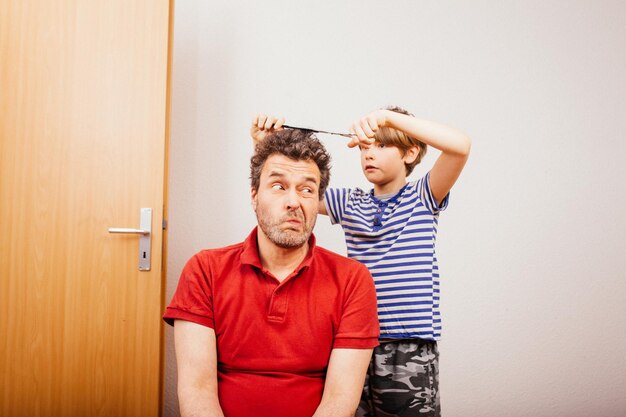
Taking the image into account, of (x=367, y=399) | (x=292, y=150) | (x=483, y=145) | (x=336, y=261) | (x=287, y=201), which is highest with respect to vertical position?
(x=483, y=145)

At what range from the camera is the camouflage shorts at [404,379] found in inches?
50.6

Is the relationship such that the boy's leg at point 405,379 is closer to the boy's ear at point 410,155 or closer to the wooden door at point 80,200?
the boy's ear at point 410,155

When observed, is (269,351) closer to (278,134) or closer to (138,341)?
(278,134)

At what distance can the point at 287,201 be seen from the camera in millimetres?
1202

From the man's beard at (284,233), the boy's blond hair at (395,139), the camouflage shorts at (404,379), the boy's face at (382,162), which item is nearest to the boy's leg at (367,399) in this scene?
the camouflage shorts at (404,379)

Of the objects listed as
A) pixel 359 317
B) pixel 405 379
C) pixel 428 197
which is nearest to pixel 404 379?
pixel 405 379

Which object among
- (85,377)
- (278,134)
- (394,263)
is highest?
(278,134)

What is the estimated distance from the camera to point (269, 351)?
1.12 m

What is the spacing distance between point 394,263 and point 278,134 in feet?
1.78

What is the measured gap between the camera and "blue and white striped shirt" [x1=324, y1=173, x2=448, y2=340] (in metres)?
1.32

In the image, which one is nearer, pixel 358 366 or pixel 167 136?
pixel 358 366

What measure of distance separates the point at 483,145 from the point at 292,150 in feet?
4.19

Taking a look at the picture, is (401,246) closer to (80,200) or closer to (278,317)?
(278,317)

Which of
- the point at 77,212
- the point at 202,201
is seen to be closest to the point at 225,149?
the point at 202,201
